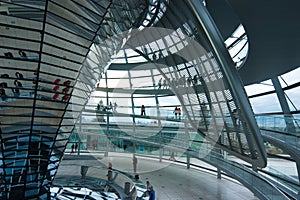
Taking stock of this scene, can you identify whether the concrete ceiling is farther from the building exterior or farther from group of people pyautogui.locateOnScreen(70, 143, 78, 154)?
group of people pyautogui.locateOnScreen(70, 143, 78, 154)

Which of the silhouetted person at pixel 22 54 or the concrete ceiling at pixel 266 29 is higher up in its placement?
the concrete ceiling at pixel 266 29

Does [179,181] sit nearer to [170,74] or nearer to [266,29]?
[170,74]

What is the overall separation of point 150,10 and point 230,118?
28.6 feet

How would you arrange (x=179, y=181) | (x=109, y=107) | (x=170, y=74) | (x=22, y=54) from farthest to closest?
1. (x=109, y=107)
2. (x=170, y=74)
3. (x=179, y=181)
4. (x=22, y=54)

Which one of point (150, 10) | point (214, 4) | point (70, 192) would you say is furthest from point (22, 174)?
point (150, 10)

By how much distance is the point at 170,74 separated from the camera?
21.5 m

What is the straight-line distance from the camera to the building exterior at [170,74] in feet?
25.4

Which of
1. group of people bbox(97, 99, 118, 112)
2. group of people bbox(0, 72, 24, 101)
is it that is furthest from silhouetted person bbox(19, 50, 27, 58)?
group of people bbox(97, 99, 118, 112)

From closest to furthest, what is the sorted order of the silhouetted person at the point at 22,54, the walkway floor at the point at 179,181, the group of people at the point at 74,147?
the silhouetted person at the point at 22,54, the walkway floor at the point at 179,181, the group of people at the point at 74,147

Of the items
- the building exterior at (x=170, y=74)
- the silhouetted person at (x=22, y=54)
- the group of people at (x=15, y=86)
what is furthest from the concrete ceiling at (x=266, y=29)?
the group of people at (x=15, y=86)

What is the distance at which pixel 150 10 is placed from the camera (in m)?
16.1

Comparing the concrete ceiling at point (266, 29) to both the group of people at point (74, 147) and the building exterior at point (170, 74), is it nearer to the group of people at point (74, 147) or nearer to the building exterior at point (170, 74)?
the building exterior at point (170, 74)

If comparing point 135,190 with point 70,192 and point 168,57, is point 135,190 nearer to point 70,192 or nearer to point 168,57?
point 70,192

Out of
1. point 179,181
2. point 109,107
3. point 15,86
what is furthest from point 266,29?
point 109,107
